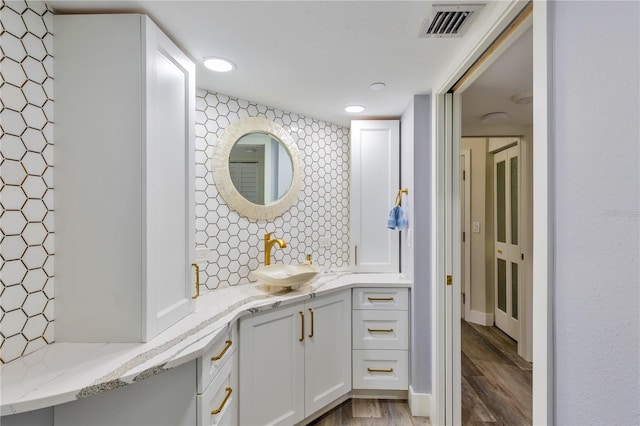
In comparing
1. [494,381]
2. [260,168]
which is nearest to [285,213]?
[260,168]

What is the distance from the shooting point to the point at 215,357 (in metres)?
1.34

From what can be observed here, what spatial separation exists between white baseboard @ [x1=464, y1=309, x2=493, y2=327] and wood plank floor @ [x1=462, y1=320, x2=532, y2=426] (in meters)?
0.18

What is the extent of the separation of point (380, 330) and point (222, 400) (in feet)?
4.21

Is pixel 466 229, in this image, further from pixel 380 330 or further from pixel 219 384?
pixel 219 384

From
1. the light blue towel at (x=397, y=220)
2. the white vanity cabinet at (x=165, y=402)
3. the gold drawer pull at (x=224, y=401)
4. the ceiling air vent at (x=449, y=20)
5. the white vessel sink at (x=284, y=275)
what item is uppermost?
the ceiling air vent at (x=449, y=20)

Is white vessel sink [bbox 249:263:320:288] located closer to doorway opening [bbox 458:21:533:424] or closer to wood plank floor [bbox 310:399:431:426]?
wood plank floor [bbox 310:399:431:426]

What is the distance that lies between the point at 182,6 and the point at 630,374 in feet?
5.78

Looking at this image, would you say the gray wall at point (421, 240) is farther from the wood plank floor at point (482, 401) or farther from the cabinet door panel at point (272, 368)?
the cabinet door panel at point (272, 368)

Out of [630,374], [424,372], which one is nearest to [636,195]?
[630,374]

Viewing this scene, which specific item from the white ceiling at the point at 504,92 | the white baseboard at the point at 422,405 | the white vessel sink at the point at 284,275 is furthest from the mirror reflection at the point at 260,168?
the white baseboard at the point at 422,405

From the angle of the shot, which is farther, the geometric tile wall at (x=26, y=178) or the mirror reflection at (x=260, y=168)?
the mirror reflection at (x=260, y=168)

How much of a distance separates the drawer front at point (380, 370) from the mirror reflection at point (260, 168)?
1.39 m

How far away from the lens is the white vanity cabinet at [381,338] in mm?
2324

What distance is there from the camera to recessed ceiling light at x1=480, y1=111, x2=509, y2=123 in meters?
2.70
